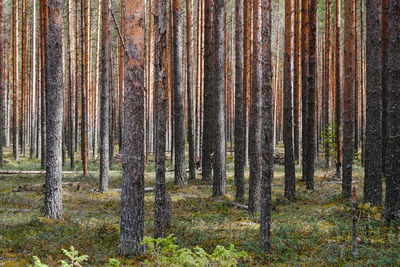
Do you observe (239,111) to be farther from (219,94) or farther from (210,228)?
(210,228)

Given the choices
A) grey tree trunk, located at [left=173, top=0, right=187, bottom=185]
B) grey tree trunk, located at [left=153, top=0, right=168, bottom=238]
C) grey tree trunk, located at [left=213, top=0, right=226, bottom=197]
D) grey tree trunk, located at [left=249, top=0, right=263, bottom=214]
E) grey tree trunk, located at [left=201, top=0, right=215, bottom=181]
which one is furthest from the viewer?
grey tree trunk, located at [left=201, top=0, right=215, bottom=181]

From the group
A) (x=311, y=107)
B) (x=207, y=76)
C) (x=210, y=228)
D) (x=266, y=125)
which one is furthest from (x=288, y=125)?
(x=266, y=125)

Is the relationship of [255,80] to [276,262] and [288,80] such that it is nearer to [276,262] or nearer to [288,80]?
[288,80]

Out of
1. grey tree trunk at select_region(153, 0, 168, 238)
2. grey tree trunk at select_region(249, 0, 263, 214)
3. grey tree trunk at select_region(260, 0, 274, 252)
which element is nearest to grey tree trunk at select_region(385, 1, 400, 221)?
grey tree trunk at select_region(249, 0, 263, 214)

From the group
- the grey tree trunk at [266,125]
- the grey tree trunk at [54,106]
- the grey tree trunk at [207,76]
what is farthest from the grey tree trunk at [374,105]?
the grey tree trunk at [54,106]

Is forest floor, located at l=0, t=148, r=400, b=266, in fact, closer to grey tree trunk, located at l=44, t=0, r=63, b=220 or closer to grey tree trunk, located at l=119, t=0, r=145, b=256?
→ grey tree trunk, located at l=119, t=0, r=145, b=256

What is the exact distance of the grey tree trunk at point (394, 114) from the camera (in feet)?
26.4

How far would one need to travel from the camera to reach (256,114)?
10.1 metres

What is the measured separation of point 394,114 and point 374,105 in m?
1.44

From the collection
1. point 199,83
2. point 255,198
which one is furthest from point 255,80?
point 199,83

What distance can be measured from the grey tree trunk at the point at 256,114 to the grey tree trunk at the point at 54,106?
5145 mm

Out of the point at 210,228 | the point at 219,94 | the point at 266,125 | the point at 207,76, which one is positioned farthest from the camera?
the point at 207,76

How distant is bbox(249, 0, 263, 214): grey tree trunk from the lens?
973 cm

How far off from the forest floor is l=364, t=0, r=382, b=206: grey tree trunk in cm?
71
